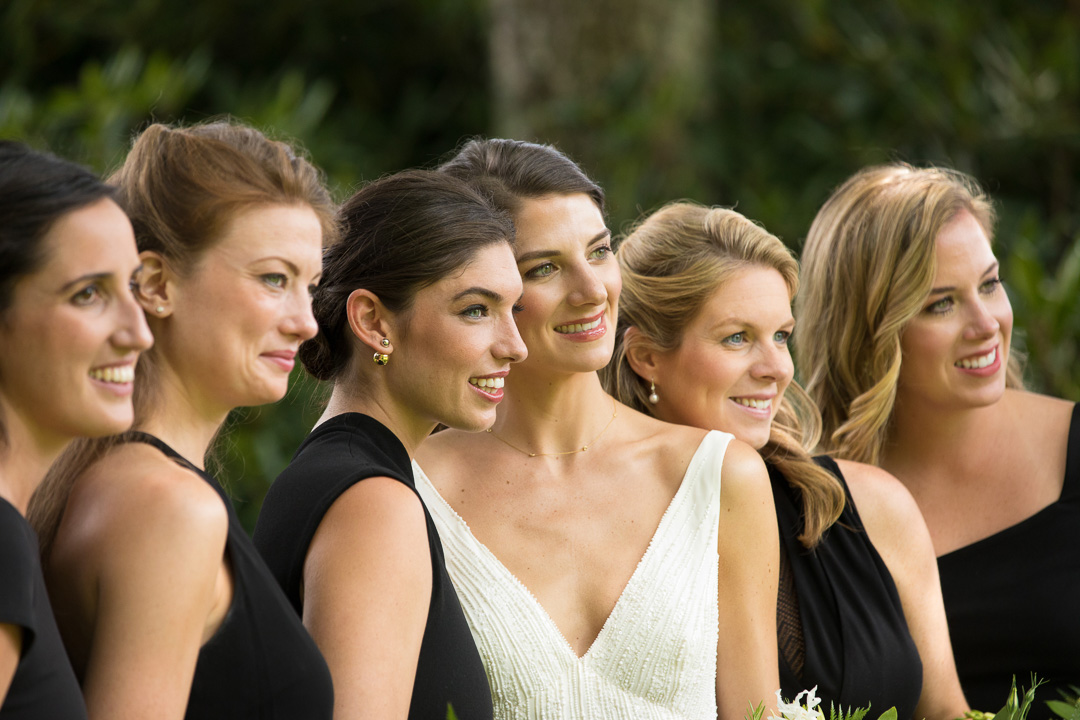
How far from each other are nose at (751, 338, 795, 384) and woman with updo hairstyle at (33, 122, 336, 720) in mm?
1548

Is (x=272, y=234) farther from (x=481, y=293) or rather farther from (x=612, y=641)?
(x=612, y=641)

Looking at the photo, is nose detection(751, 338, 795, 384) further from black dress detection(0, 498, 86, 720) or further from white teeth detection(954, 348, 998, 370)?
black dress detection(0, 498, 86, 720)

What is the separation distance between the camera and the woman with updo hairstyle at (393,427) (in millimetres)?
2275

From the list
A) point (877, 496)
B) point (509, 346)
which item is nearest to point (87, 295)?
point (509, 346)

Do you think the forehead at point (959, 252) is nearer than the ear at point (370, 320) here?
No

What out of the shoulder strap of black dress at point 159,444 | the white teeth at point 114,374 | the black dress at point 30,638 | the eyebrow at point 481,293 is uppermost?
the eyebrow at point 481,293

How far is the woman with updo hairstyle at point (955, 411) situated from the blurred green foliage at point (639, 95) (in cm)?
274

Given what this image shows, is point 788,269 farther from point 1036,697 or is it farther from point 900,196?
point 1036,697

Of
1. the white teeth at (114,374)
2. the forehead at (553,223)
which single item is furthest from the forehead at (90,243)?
the forehead at (553,223)

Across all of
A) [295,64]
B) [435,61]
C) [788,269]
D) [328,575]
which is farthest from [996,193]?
[328,575]

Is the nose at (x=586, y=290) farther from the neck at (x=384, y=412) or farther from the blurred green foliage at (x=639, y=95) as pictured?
the blurred green foliage at (x=639, y=95)

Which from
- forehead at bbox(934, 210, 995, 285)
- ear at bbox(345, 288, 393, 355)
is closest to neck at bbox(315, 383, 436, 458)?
ear at bbox(345, 288, 393, 355)

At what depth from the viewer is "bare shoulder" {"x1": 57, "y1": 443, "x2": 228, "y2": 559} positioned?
1858 mm

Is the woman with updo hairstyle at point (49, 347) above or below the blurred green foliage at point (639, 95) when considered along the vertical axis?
below
